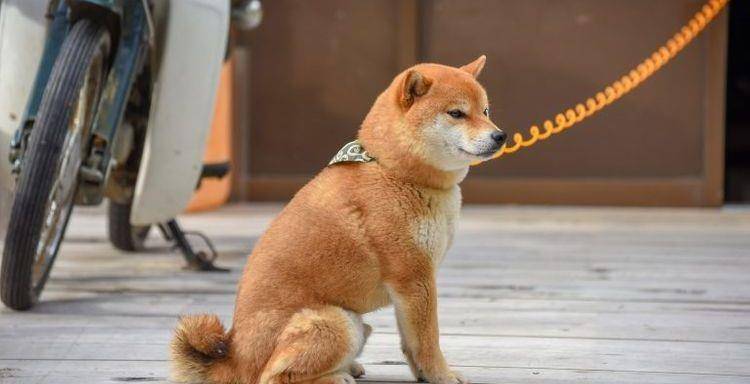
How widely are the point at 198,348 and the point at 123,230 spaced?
1.73 m

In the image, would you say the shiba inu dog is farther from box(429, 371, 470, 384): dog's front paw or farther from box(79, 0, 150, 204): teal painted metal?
box(79, 0, 150, 204): teal painted metal

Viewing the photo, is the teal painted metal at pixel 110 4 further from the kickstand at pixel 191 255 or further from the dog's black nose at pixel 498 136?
the dog's black nose at pixel 498 136

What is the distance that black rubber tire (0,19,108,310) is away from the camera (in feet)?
7.90

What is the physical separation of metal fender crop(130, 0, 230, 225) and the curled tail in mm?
999

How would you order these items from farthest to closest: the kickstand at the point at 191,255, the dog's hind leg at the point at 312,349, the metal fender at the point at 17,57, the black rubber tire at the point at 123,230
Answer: the black rubber tire at the point at 123,230 → the kickstand at the point at 191,255 → the metal fender at the point at 17,57 → the dog's hind leg at the point at 312,349

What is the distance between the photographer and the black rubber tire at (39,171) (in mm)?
2408

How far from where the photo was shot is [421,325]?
1819mm

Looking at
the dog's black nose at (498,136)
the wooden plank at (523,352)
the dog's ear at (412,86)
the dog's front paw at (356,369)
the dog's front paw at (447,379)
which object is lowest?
the wooden plank at (523,352)

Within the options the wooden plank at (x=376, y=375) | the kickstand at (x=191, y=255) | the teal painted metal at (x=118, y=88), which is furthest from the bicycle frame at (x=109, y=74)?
the wooden plank at (x=376, y=375)

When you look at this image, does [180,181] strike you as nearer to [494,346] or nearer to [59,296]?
[59,296]

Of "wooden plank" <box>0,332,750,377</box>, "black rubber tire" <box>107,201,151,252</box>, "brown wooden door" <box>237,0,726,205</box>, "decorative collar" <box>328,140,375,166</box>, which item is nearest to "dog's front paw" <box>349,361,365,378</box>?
"wooden plank" <box>0,332,750,377</box>

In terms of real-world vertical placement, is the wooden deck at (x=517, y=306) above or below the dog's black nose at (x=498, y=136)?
below

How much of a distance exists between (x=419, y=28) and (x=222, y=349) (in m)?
3.03

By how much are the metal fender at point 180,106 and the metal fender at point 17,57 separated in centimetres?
30
